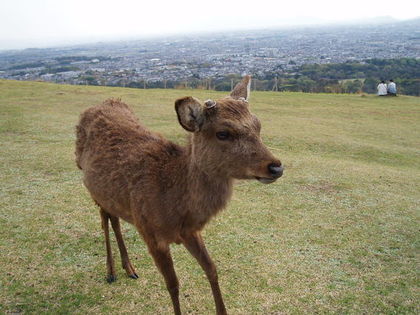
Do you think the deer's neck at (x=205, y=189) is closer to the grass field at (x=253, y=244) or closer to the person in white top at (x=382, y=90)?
the grass field at (x=253, y=244)

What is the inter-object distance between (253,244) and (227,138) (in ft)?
11.3

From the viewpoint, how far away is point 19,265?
18.3ft

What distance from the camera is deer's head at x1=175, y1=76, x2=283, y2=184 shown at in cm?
344

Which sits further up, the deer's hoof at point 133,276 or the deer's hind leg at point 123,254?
the deer's hind leg at point 123,254

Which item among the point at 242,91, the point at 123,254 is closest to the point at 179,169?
the point at 242,91

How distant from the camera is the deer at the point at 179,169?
3543mm

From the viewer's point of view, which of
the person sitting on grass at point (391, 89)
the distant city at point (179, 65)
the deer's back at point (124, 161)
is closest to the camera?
the deer's back at point (124, 161)

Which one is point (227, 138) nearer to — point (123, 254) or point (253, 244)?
point (123, 254)

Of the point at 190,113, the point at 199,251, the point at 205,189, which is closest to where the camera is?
the point at 190,113

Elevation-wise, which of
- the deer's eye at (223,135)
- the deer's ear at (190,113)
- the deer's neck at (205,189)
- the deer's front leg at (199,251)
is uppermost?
the deer's ear at (190,113)

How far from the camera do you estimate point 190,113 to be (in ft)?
11.5

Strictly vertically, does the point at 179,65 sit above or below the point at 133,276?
above

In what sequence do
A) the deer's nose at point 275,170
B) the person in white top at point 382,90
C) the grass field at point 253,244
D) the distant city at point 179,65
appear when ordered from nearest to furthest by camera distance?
the deer's nose at point 275,170
the grass field at point 253,244
the person in white top at point 382,90
the distant city at point 179,65

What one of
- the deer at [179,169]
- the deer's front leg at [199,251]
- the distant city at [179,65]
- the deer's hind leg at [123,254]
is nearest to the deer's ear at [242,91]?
the deer at [179,169]
